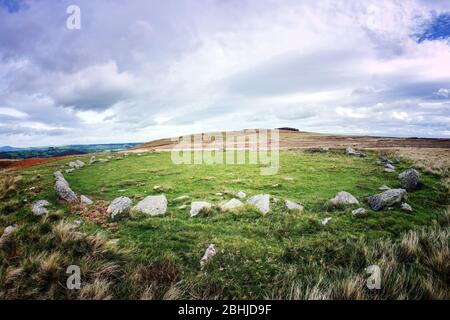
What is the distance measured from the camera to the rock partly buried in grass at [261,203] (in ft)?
32.1

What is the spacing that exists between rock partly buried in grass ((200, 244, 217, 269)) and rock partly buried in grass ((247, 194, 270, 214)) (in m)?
3.58

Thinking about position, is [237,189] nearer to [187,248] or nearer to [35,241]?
[187,248]

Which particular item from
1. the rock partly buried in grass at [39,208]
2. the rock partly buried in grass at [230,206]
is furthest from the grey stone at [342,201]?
the rock partly buried in grass at [39,208]

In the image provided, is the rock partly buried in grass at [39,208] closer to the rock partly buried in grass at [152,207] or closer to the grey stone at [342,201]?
the rock partly buried in grass at [152,207]

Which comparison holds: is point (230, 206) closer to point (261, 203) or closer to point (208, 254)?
point (261, 203)

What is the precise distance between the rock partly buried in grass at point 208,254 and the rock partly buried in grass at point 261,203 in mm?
3584

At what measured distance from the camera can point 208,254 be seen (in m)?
6.22

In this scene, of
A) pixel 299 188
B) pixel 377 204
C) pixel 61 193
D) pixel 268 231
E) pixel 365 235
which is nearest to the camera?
pixel 365 235

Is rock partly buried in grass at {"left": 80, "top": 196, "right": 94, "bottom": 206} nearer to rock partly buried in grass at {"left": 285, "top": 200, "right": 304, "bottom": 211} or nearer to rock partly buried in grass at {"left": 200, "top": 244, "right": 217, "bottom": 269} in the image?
rock partly buried in grass at {"left": 200, "top": 244, "right": 217, "bottom": 269}

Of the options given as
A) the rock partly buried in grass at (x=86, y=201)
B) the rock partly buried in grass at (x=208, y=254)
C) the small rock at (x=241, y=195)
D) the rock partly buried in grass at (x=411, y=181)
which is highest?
the rock partly buried in grass at (x=411, y=181)

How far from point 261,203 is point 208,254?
181 inches
